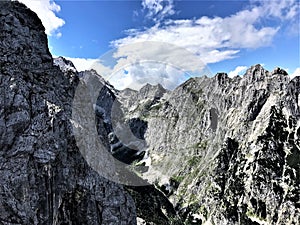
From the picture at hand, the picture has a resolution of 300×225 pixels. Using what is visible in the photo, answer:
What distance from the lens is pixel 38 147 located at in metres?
62.0

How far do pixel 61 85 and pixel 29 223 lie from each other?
3338 cm

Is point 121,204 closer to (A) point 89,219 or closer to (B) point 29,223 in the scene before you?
(A) point 89,219

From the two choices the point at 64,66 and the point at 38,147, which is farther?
the point at 64,66

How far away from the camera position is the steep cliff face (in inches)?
2296

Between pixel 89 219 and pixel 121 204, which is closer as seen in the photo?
pixel 89 219

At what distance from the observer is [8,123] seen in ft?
198

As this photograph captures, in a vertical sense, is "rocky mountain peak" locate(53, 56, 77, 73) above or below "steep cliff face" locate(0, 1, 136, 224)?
above

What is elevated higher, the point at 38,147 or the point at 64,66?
the point at 64,66

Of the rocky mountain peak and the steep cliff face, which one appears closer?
the steep cliff face

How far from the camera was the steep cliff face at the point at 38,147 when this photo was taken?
191 feet

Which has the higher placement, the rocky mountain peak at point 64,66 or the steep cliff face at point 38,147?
the rocky mountain peak at point 64,66

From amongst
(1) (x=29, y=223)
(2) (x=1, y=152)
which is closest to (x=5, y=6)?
(2) (x=1, y=152)

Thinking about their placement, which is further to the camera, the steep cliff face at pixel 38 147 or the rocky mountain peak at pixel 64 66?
the rocky mountain peak at pixel 64 66

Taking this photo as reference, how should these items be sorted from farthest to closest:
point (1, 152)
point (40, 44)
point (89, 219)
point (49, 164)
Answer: point (40, 44) < point (89, 219) < point (49, 164) < point (1, 152)
